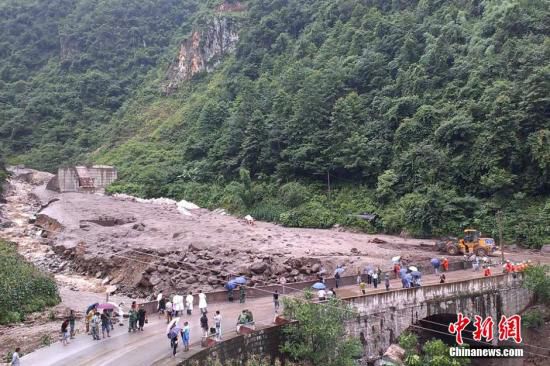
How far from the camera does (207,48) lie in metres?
110

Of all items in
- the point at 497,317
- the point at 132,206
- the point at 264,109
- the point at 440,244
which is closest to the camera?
the point at 497,317

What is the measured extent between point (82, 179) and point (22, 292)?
168 feet

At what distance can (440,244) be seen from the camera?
40062 mm

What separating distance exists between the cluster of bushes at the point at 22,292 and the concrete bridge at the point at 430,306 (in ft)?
52.8

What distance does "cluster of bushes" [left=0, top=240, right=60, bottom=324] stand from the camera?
2570 centimetres

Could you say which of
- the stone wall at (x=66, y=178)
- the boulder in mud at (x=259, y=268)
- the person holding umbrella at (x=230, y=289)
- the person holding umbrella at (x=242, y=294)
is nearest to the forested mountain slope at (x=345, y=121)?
the stone wall at (x=66, y=178)

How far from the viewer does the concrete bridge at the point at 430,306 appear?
23016 millimetres

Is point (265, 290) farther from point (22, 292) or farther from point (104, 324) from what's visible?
point (22, 292)

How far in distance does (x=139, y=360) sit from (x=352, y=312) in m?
8.62

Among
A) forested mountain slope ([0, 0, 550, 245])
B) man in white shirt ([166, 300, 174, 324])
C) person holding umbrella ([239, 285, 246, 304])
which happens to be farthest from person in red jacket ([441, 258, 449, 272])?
man in white shirt ([166, 300, 174, 324])

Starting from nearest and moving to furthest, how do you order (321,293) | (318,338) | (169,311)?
1. (318,338)
2. (169,311)
3. (321,293)

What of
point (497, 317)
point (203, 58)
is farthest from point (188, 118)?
point (497, 317)

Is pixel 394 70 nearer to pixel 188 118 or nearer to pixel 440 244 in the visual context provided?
pixel 440 244

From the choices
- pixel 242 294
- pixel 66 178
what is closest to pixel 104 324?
pixel 242 294
